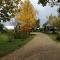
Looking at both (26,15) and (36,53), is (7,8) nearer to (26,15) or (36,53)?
(36,53)

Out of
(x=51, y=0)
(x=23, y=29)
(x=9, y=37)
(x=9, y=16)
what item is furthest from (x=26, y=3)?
(x=51, y=0)

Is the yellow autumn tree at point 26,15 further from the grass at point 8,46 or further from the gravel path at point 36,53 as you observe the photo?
the gravel path at point 36,53

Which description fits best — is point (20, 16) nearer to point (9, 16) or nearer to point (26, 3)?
point (26, 3)

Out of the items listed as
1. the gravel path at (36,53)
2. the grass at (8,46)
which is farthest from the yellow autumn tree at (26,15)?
the gravel path at (36,53)

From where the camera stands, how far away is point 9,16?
22.2 m

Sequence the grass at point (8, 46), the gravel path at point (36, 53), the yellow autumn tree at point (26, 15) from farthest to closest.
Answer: the yellow autumn tree at point (26, 15) → the grass at point (8, 46) → the gravel path at point (36, 53)

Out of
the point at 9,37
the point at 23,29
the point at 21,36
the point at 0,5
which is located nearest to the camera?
the point at 0,5

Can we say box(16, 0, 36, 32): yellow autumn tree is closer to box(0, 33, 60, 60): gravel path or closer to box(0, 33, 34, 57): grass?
box(0, 33, 34, 57): grass

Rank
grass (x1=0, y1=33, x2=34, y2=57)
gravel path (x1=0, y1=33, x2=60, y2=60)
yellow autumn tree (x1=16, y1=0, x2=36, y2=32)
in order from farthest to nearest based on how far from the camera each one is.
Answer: yellow autumn tree (x1=16, y1=0, x2=36, y2=32) < grass (x1=0, y1=33, x2=34, y2=57) < gravel path (x1=0, y1=33, x2=60, y2=60)

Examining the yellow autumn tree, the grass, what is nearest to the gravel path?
the grass

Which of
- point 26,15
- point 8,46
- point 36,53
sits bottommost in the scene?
point 8,46

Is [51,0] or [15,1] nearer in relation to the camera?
[51,0]

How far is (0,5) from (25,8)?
1225 inches

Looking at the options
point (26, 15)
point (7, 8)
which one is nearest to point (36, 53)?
point (7, 8)
